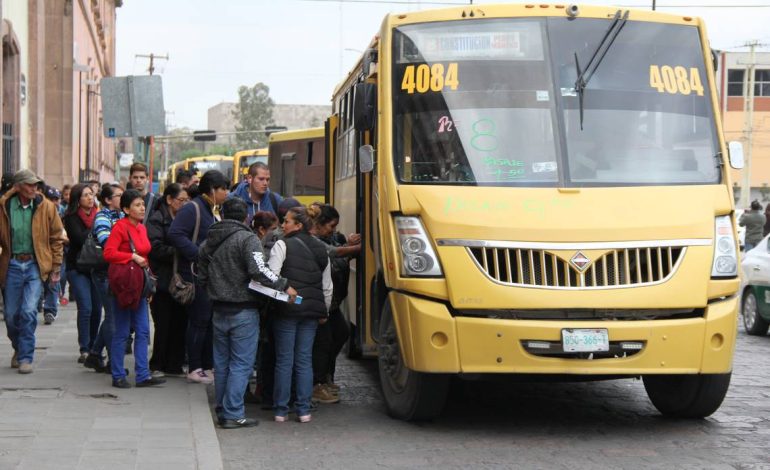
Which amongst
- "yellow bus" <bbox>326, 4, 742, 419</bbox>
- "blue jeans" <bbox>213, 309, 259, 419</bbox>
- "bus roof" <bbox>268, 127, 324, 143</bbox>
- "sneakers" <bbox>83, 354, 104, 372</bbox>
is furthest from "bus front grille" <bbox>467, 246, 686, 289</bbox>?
"bus roof" <bbox>268, 127, 324, 143</bbox>

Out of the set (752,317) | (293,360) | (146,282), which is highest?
(146,282)

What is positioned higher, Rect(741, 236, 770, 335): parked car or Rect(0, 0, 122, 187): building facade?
Rect(0, 0, 122, 187): building facade

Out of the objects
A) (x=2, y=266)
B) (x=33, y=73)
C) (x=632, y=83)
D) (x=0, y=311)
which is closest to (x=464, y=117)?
(x=632, y=83)

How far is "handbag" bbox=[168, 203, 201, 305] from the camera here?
10.2 m

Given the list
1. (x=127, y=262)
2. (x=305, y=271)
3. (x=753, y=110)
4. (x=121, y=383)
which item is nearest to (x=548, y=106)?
(x=305, y=271)

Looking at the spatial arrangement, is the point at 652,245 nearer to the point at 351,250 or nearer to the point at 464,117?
the point at 464,117

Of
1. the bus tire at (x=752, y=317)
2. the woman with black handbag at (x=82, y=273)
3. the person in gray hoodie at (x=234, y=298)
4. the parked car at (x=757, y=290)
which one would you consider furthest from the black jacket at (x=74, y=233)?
the bus tire at (x=752, y=317)

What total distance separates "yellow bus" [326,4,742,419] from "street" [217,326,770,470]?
318mm

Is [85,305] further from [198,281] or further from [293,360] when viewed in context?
[293,360]

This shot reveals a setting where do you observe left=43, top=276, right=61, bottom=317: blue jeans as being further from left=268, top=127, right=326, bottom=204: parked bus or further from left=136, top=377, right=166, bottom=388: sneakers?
left=268, top=127, right=326, bottom=204: parked bus

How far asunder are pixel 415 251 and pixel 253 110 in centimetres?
13068

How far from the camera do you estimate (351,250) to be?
9938 millimetres

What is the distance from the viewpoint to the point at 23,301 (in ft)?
35.3

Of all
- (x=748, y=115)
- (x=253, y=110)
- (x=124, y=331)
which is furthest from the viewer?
(x=253, y=110)
